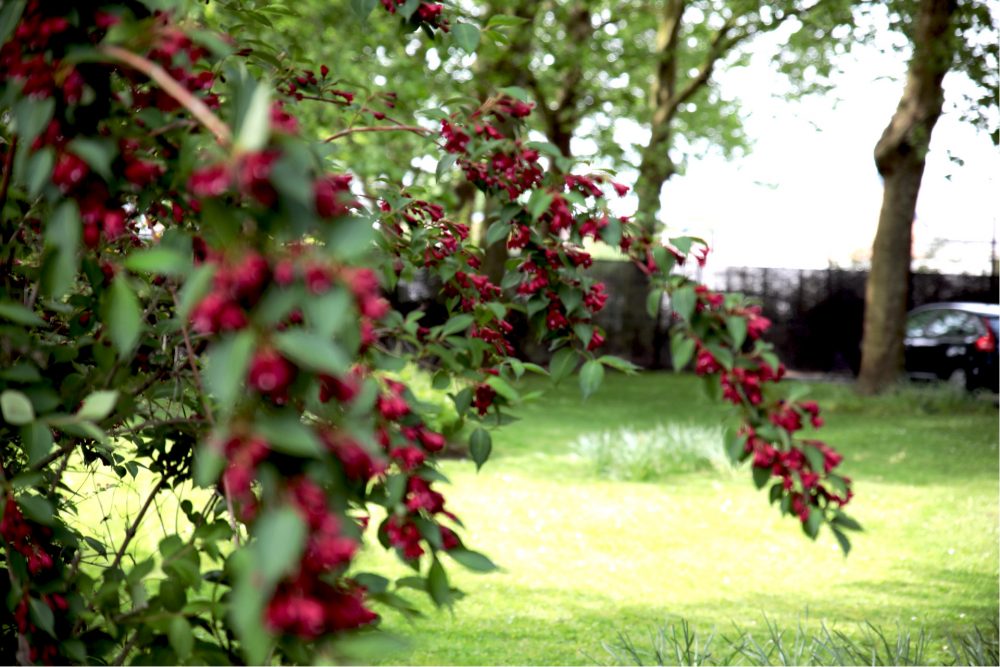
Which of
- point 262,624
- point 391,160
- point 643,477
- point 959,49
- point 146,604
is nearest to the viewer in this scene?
point 262,624

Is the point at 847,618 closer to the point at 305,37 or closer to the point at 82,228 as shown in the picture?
the point at 82,228

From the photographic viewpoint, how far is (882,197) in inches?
533

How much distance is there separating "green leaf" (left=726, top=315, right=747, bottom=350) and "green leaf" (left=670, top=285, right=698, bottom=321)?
0.06m

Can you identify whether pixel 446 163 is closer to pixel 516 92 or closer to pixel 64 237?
pixel 516 92

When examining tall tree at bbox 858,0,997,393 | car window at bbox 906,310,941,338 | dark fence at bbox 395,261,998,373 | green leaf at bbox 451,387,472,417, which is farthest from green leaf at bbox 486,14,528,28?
dark fence at bbox 395,261,998,373

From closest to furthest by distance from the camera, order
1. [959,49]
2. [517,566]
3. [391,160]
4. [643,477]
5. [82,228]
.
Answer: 1. [82,228]
2. [517,566]
3. [643,477]
4. [959,49]
5. [391,160]

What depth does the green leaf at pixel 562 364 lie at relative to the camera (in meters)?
1.98

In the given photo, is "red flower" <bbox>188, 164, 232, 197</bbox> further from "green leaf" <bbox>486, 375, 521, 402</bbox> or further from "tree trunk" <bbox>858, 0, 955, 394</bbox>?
"tree trunk" <bbox>858, 0, 955, 394</bbox>

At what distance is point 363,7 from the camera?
1.85 meters

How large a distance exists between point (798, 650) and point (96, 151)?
3196 millimetres

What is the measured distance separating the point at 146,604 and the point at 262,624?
29.4 inches

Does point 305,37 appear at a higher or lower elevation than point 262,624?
higher

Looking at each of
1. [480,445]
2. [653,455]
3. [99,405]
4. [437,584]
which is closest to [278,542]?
[99,405]

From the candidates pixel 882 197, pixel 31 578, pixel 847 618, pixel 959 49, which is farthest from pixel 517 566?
pixel 882 197
